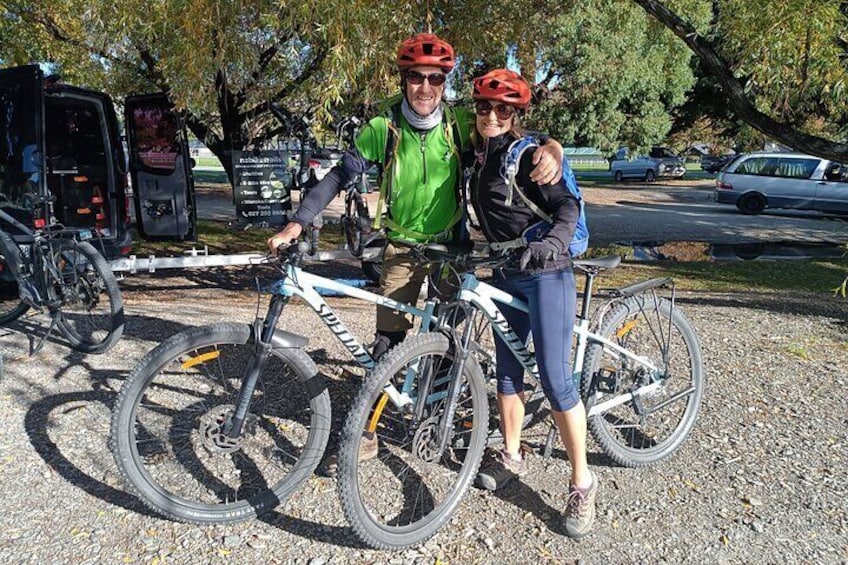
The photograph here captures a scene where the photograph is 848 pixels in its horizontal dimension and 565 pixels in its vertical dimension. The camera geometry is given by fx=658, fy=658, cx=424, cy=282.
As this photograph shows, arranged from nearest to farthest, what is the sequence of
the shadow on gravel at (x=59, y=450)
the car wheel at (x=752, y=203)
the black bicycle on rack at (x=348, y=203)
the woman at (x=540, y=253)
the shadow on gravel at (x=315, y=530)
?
the woman at (x=540, y=253), the shadow on gravel at (x=315, y=530), the shadow on gravel at (x=59, y=450), the black bicycle on rack at (x=348, y=203), the car wheel at (x=752, y=203)

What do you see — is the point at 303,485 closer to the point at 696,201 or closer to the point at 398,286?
the point at 398,286

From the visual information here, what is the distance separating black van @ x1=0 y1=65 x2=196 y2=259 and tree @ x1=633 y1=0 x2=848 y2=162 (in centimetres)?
578

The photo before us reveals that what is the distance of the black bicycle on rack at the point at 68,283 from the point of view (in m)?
4.93

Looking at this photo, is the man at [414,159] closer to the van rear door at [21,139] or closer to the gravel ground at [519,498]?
the gravel ground at [519,498]

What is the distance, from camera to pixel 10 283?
6.65 metres

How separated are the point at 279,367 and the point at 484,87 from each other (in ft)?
4.79

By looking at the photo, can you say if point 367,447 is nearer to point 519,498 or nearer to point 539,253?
point 519,498

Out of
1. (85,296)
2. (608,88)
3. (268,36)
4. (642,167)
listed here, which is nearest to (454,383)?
(85,296)

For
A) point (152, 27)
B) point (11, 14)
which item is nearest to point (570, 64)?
point (11, 14)

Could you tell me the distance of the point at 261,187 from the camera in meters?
10.4

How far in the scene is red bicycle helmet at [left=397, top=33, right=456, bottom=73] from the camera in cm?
291

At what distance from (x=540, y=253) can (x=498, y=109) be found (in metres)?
0.66

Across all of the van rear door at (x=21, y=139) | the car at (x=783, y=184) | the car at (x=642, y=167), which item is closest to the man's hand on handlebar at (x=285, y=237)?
the van rear door at (x=21, y=139)

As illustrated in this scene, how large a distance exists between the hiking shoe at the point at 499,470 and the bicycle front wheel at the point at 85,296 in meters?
3.04
